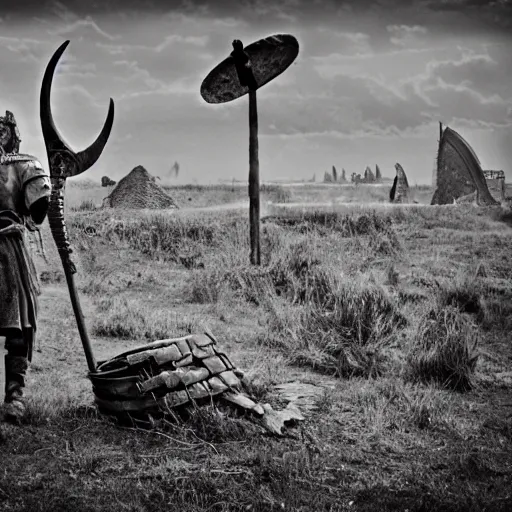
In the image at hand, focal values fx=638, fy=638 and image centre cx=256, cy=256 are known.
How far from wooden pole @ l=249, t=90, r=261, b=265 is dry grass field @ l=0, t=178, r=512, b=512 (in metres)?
0.26

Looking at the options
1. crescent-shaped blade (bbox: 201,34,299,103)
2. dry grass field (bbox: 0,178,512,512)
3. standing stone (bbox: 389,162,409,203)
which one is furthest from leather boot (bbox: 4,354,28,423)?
standing stone (bbox: 389,162,409,203)

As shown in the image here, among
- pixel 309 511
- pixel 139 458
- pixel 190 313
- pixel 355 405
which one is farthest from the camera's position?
pixel 190 313

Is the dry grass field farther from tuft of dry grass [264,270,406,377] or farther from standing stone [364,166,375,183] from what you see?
standing stone [364,166,375,183]

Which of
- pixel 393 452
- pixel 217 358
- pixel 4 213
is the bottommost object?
pixel 393 452

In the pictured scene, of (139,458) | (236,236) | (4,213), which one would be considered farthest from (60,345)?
(236,236)

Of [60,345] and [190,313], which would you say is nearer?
[60,345]

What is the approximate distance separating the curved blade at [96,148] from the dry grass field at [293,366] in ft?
4.52

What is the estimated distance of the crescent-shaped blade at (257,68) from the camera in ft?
23.7

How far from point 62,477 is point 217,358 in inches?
42.4

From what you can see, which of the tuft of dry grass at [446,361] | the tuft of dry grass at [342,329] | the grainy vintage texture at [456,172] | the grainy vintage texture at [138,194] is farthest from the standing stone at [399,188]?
the tuft of dry grass at [446,361]

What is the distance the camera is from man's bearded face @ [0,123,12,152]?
3.62 meters

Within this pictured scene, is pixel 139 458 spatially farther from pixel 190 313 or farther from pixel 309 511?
pixel 190 313

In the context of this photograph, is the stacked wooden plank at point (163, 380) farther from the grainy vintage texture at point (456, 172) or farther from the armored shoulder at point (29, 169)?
the grainy vintage texture at point (456, 172)

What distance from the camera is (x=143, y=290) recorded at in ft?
24.2
